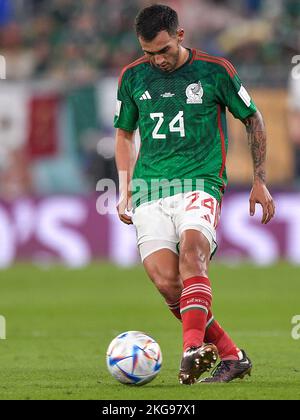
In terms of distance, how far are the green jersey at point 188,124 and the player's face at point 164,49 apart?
160mm

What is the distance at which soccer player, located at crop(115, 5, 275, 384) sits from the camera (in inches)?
299

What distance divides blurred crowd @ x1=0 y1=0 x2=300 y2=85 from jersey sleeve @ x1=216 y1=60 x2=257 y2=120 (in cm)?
1328

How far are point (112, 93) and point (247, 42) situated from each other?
3223 millimetres

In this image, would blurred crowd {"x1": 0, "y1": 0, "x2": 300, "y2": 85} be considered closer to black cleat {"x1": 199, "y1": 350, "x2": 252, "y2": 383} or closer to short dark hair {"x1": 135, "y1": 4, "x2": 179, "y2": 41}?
short dark hair {"x1": 135, "y1": 4, "x2": 179, "y2": 41}

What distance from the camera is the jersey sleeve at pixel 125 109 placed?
805 cm

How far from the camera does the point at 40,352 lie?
390 inches

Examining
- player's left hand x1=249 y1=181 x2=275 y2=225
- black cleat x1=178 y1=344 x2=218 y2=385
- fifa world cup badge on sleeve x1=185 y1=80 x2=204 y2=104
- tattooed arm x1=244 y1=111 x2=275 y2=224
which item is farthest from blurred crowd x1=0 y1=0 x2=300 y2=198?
black cleat x1=178 y1=344 x2=218 y2=385

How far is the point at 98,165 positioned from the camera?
2022 cm

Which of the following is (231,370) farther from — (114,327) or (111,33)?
(111,33)

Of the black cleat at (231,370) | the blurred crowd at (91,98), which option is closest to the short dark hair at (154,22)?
the black cleat at (231,370)

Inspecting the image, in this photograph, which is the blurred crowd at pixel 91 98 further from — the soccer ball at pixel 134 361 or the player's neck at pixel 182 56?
the soccer ball at pixel 134 361

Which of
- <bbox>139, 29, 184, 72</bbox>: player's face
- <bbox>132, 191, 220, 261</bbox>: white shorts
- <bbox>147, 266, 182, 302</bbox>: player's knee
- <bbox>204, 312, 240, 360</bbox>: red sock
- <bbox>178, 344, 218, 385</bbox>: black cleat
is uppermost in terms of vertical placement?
<bbox>139, 29, 184, 72</bbox>: player's face

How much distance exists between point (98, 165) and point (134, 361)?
42.5 feet

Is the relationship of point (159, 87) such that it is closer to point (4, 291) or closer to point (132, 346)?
point (132, 346)
